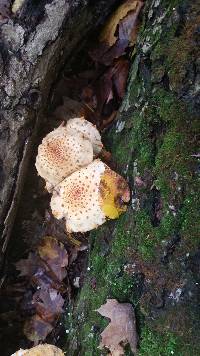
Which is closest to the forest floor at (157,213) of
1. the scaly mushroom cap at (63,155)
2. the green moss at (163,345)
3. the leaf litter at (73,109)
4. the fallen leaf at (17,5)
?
the green moss at (163,345)

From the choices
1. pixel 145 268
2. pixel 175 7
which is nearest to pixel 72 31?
pixel 175 7

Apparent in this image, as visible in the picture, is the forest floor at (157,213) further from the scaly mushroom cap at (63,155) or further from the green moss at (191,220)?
the scaly mushroom cap at (63,155)

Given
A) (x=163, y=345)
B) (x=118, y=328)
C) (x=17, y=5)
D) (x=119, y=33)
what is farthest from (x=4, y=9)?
(x=163, y=345)

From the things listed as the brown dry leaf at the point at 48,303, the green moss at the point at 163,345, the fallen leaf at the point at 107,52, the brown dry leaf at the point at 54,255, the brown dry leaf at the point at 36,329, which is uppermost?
the fallen leaf at the point at 107,52

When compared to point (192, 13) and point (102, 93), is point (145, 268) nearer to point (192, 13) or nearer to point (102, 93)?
point (192, 13)

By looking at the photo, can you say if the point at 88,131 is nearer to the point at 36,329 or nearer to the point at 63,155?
the point at 63,155
